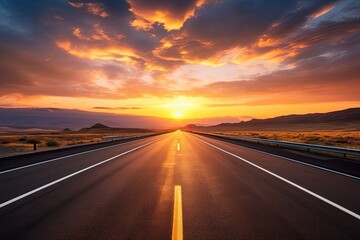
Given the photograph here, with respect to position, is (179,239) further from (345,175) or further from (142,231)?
(345,175)

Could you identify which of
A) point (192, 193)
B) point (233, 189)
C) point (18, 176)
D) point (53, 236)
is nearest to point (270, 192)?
point (233, 189)

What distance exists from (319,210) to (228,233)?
8.01 ft

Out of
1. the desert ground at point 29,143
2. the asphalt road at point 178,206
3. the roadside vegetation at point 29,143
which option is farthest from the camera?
the roadside vegetation at point 29,143

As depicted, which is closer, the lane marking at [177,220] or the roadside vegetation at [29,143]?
the lane marking at [177,220]

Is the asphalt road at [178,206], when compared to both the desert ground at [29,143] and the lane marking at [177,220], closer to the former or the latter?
the lane marking at [177,220]

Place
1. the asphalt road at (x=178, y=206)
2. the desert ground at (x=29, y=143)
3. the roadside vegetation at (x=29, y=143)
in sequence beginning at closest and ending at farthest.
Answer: the asphalt road at (x=178, y=206)
the desert ground at (x=29, y=143)
the roadside vegetation at (x=29, y=143)

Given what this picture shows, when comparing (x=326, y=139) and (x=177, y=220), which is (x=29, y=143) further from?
(x=326, y=139)

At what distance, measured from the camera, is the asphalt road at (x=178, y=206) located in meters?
4.45

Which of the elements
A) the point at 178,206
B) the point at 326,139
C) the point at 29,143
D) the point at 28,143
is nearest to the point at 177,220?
the point at 178,206

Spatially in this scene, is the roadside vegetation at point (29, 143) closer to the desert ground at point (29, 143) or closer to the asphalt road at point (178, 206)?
the desert ground at point (29, 143)

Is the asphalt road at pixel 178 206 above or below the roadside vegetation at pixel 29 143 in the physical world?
below

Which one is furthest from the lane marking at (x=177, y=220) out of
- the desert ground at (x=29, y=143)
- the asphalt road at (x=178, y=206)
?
the desert ground at (x=29, y=143)

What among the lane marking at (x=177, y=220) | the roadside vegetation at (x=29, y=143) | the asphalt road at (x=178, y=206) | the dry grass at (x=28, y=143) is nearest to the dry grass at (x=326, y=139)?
the asphalt road at (x=178, y=206)

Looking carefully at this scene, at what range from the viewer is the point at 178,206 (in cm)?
586
